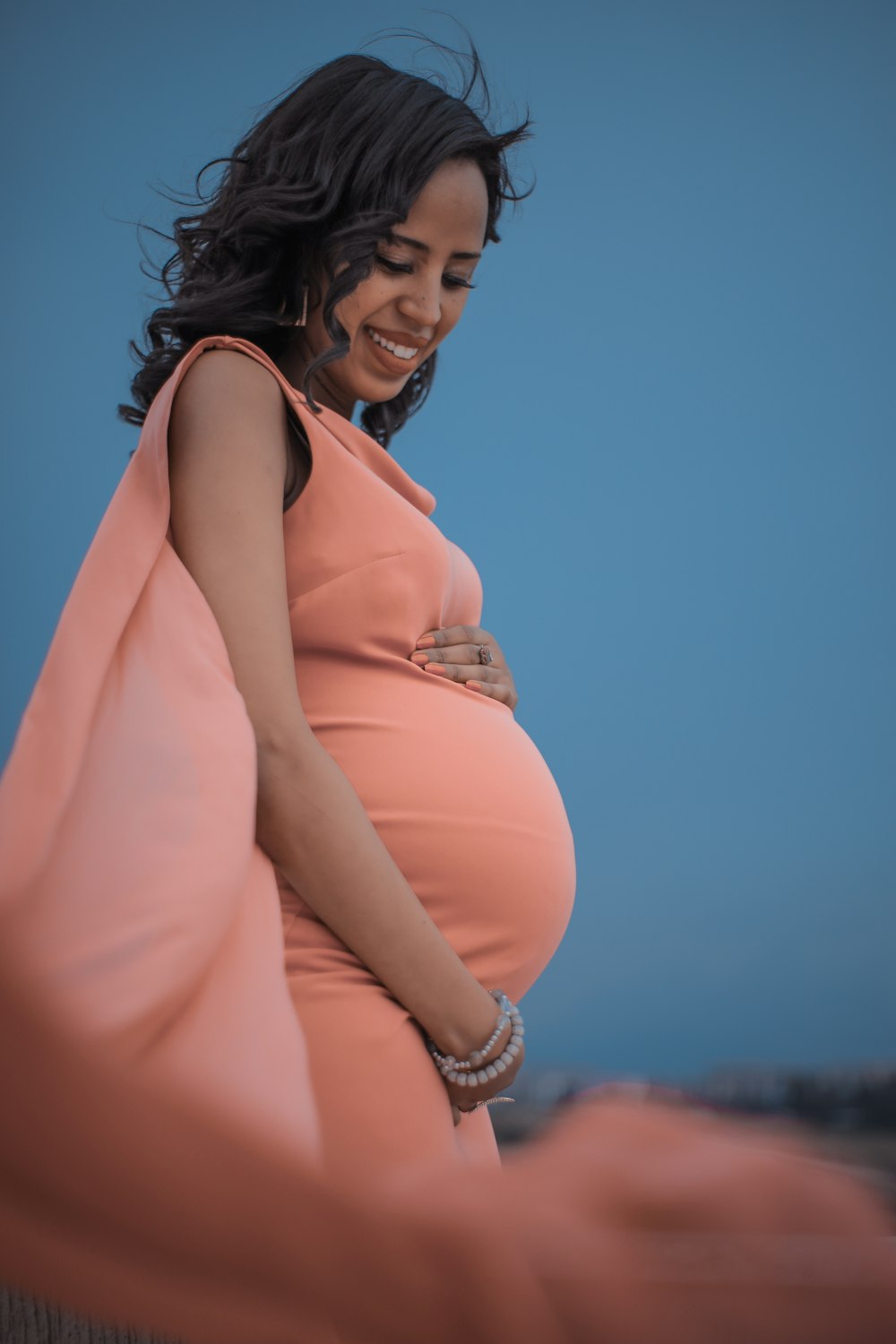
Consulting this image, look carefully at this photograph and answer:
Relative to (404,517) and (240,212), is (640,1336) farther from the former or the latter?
(240,212)

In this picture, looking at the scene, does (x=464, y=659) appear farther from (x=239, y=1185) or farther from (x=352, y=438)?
(x=239, y=1185)

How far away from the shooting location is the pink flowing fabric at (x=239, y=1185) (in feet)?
1.73

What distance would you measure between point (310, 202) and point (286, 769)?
1.77 ft

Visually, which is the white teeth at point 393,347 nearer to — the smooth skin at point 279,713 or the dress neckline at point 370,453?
the dress neckline at point 370,453

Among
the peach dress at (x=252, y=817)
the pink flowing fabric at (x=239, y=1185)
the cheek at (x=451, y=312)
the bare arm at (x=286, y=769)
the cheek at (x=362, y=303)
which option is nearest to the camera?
the pink flowing fabric at (x=239, y=1185)

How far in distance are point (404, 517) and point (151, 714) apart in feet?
1.07

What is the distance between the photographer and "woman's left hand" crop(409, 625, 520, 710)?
0.99 meters

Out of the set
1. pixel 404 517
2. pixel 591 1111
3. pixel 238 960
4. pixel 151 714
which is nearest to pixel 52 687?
Result: pixel 151 714

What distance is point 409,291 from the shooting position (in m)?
1.05

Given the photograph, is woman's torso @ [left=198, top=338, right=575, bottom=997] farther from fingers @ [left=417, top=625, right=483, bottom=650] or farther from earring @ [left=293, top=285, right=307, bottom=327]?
earring @ [left=293, top=285, right=307, bottom=327]

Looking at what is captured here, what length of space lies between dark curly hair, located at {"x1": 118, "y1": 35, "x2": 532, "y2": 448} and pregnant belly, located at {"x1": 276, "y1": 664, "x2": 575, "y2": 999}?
275mm

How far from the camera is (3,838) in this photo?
648mm

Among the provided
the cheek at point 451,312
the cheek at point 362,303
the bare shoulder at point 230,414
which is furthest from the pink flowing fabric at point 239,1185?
the cheek at point 451,312

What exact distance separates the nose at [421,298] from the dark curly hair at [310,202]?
0.18ft
